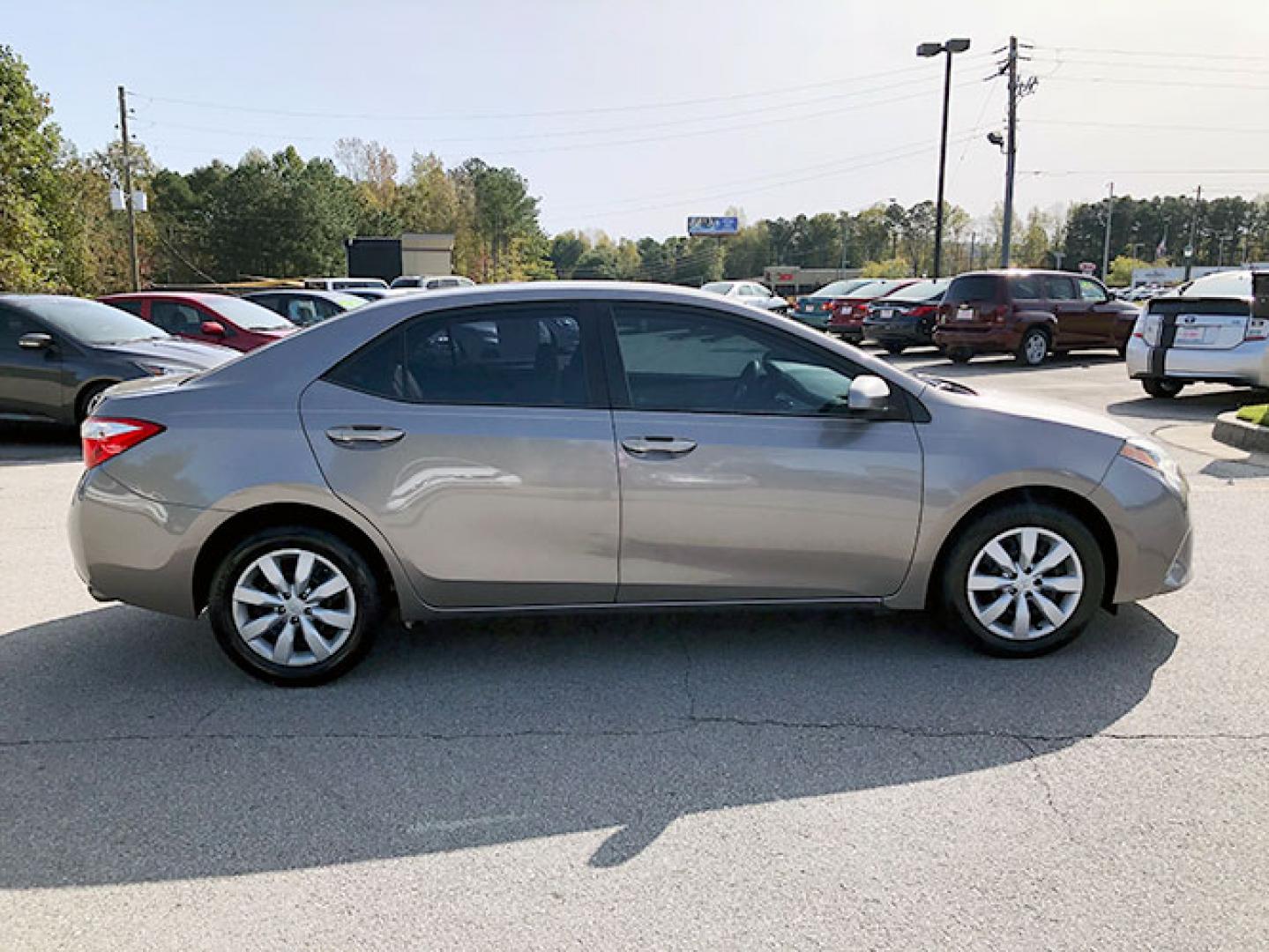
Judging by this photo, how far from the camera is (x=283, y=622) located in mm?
3990

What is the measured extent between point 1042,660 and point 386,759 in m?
2.75

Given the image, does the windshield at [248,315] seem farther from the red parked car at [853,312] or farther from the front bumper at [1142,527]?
the red parked car at [853,312]

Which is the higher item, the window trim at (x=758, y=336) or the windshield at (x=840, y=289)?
the windshield at (x=840, y=289)

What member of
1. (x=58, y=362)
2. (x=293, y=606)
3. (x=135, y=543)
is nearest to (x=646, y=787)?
(x=293, y=606)

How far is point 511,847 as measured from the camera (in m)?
2.91

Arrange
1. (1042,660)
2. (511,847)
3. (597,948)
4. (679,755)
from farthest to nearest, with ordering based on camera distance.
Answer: (1042,660) < (679,755) < (511,847) < (597,948)

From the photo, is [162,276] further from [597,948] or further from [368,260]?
[597,948]

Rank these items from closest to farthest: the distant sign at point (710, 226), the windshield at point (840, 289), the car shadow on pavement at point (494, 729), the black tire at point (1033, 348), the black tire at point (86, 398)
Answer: the car shadow on pavement at point (494, 729) < the black tire at point (86, 398) < the black tire at point (1033, 348) < the windshield at point (840, 289) < the distant sign at point (710, 226)

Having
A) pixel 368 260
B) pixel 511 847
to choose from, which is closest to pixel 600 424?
pixel 511 847

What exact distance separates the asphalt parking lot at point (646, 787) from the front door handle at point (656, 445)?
0.96 m

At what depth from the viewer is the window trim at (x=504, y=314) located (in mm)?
4016

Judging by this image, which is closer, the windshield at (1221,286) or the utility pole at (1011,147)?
the windshield at (1221,286)

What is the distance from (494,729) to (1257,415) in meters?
9.13

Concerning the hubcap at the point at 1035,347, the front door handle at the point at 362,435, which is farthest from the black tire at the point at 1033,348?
the front door handle at the point at 362,435
